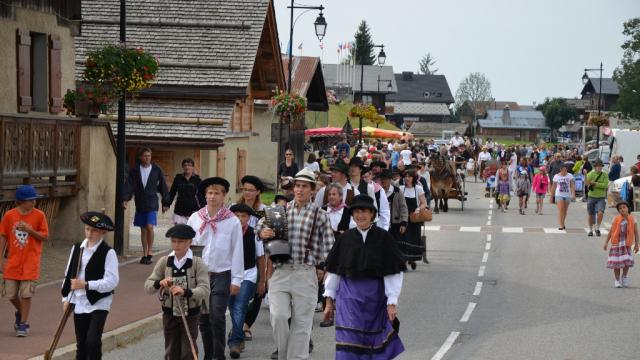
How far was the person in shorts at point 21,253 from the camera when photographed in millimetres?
12359

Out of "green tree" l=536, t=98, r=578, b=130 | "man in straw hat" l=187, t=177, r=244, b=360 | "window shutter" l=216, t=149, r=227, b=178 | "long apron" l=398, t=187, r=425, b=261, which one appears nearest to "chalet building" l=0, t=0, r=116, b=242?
"long apron" l=398, t=187, r=425, b=261

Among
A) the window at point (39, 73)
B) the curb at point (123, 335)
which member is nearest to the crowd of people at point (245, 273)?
the curb at point (123, 335)

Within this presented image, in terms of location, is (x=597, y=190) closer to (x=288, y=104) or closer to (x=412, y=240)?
(x=412, y=240)

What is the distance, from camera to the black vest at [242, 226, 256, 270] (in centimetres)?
1177

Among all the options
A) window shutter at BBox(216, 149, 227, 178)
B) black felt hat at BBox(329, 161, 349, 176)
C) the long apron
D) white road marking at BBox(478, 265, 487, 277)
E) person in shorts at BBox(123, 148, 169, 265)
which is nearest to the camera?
black felt hat at BBox(329, 161, 349, 176)

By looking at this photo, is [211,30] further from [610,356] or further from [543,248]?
[610,356]

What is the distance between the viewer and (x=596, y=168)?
28.5 m

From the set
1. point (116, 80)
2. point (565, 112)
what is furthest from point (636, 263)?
point (565, 112)

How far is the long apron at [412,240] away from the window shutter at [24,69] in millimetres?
6912

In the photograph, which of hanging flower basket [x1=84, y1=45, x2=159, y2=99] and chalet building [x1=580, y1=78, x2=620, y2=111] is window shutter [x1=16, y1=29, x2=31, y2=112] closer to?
hanging flower basket [x1=84, y1=45, x2=159, y2=99]

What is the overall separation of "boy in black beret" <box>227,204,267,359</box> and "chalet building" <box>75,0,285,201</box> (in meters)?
17.4

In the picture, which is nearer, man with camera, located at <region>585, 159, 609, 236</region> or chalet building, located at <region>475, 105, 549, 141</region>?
man with camera, located at <region>585, 159, 609, 236</region>

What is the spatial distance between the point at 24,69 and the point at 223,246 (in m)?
11.3

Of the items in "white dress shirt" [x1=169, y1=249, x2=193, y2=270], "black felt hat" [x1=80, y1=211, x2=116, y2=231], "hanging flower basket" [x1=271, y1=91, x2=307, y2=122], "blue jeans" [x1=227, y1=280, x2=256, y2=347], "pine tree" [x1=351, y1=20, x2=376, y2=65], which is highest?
"pine tree" [x1=351, y1=20, x2=376, y2=65]
